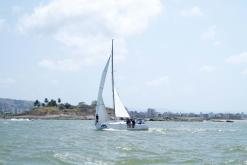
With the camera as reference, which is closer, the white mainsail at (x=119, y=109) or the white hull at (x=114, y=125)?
the white hull at (x=114, y=125)

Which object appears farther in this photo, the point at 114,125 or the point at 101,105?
the point at 101,105

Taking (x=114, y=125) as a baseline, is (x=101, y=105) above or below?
above

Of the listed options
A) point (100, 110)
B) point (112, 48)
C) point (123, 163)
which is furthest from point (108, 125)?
point (123, 163)

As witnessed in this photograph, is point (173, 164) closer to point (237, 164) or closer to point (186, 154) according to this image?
point (237, 164)

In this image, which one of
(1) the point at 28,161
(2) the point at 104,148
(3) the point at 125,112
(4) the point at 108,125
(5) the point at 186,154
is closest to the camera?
(1) the point at 28,161

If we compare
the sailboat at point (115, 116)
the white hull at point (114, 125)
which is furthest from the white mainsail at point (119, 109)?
the white hull at point (114, 125)

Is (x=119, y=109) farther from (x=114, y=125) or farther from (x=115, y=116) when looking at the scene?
(x=114, y=125)

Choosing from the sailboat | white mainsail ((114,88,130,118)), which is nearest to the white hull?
the sailboat

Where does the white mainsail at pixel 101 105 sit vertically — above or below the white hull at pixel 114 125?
above

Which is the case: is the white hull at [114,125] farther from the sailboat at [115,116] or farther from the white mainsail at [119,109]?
the white mainsail at [119,109]

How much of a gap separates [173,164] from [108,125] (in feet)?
130

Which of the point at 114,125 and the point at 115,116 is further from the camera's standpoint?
the point at 115,116

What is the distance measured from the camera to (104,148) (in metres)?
42.3

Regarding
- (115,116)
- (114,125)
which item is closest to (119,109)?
(115,116)
